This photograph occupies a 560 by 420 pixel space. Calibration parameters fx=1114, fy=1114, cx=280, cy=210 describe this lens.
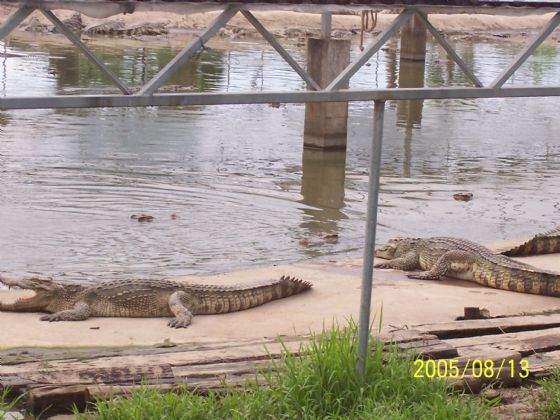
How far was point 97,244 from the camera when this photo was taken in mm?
11383

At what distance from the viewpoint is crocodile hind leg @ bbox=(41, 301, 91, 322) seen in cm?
869

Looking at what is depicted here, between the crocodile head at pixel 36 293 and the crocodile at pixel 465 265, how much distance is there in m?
3.38

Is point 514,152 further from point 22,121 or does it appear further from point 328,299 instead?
point 328,299

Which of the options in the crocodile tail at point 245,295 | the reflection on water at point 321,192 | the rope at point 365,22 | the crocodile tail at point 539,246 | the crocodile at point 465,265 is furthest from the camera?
the rope at point 365,22

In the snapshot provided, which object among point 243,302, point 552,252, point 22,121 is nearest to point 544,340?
point 243,302

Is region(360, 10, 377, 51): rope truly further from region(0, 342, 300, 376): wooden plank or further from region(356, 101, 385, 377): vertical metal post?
region(356, 101, 385, 377): vertical metal post

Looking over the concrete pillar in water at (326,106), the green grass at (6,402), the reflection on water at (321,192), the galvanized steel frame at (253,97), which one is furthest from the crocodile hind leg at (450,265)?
the concrete pillar in water at (326,106)

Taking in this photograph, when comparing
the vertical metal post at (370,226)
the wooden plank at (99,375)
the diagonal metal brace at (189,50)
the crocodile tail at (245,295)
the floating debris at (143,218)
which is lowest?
the crocodile tail at (245,295)

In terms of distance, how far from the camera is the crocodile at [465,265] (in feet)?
31.9

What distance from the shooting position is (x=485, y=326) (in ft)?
25.4

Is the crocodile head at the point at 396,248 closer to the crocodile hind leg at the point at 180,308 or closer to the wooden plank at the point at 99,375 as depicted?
the crocodile hind leg at the point at 180,308

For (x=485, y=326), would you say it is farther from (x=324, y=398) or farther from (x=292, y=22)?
(x=292, y=22)

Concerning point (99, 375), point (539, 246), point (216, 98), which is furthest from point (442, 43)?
point (539, 246)
